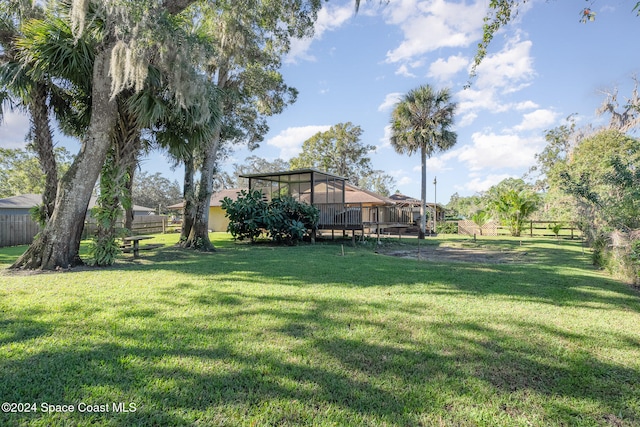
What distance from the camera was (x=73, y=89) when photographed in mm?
7668

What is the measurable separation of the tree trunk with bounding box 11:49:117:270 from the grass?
1.40 meters

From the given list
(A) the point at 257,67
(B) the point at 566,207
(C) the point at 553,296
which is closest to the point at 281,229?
(A) the point at 257,67

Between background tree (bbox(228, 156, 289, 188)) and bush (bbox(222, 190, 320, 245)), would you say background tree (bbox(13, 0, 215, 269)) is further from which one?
background tree (bbox(228, 156, 289, 188))

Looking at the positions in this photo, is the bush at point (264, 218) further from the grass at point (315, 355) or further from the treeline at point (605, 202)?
the treeline at point (605, 202)

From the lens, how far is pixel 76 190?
656 cm

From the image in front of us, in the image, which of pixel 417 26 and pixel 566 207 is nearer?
pixel 417 26

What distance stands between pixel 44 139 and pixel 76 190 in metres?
2.32

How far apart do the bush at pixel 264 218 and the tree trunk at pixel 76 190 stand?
20.6 feet

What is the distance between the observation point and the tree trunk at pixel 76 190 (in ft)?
21.1

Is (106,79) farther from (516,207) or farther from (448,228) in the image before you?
(448,228)

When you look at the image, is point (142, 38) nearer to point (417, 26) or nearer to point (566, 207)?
point (417, 26)

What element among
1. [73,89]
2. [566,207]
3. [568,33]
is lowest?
[566,207]

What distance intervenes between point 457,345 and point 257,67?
39.8ft

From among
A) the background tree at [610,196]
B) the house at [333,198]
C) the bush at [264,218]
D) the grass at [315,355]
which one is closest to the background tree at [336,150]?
the house at [333,198]
